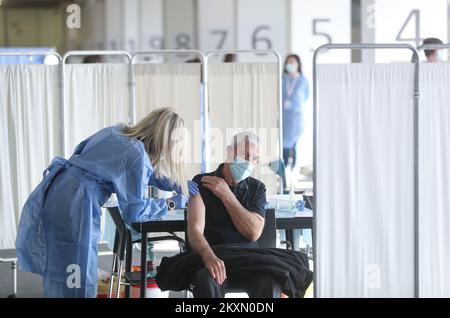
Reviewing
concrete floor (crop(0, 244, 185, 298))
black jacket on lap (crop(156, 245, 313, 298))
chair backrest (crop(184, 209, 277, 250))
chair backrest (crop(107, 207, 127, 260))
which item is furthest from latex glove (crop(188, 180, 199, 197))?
concrete floor (crop(0, 244, 185, 298))

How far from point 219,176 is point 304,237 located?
4.06ft

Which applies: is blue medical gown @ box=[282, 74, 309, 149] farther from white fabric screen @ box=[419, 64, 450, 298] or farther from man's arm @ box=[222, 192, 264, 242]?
white fabric screen @ box=[419, 64, 450, 298]

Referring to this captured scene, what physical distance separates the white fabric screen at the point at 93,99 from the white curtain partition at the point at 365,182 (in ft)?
8.86

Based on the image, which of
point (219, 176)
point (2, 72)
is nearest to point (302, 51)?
point (2, 72)

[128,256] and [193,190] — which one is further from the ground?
[193,190]

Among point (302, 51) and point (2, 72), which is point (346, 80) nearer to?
point (2, 72)

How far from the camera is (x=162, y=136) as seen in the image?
456 centimetres

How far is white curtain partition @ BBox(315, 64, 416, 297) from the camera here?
399 centimetres

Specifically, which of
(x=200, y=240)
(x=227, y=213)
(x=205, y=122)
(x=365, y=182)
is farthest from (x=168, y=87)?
(x=365, y=182)

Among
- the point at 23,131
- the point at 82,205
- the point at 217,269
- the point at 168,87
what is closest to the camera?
the point at 217,269

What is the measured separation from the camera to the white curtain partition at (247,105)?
6.60m

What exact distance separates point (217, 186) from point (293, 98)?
5344 millimetres

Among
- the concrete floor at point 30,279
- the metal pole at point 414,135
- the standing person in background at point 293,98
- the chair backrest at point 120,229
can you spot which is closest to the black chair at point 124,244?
the chair backrest at point 120,229

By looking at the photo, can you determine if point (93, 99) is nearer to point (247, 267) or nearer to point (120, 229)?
point (120, 229)
